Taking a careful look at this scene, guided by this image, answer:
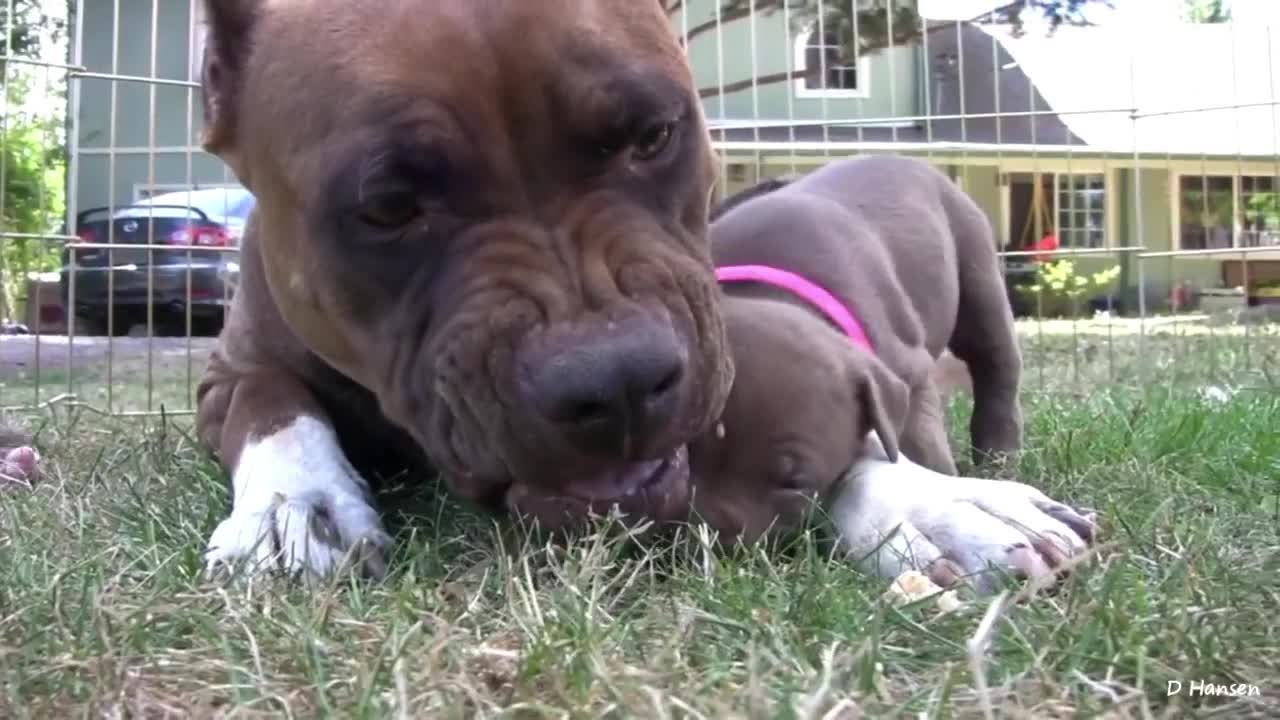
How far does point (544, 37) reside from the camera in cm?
224

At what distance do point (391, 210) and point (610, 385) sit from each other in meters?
0.51

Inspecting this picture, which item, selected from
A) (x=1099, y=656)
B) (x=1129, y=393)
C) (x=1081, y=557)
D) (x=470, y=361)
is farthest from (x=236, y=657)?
(x=1129, y=393)

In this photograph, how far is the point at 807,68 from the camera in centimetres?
652

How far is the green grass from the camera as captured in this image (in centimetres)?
145

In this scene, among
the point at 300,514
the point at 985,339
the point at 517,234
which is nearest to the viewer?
the point at 517,234

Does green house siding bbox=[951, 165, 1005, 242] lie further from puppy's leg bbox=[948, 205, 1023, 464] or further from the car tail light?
the car tail light

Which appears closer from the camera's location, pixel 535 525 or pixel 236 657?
pixel 236 657

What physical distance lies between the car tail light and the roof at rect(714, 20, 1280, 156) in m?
2.12

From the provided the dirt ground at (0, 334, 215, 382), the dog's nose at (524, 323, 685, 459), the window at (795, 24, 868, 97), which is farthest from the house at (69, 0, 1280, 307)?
the dog's nose at (524, 323, 685, 459)

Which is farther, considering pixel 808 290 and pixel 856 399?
pixel 808 290

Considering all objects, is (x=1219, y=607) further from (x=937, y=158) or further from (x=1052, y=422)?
(x=937, y=158)

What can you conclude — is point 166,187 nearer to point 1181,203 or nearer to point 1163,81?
point 1163,81

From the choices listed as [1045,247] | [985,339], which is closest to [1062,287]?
[1045,247]

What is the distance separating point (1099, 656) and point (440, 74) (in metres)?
1.26
